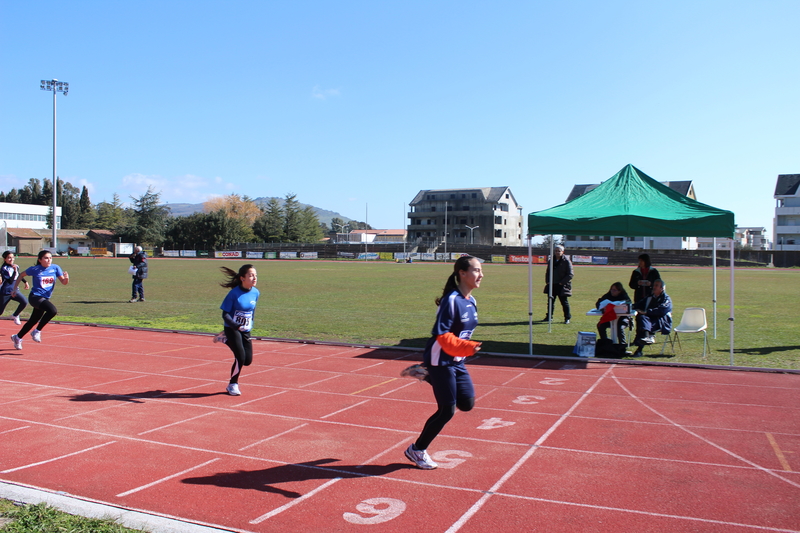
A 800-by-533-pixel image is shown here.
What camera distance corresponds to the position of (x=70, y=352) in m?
10.9

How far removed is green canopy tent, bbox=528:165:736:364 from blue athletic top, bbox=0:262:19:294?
35.9 feet

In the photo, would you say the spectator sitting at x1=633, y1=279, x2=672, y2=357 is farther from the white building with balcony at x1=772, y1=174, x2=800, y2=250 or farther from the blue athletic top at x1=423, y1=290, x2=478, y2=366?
the white building with balcony at x1=772, y1=174, x2=800, y2=250

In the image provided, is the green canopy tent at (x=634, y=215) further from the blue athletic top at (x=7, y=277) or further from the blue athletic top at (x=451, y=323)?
the blue athletic top at (x=7, y=277)

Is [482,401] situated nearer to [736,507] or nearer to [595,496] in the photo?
[595,496]

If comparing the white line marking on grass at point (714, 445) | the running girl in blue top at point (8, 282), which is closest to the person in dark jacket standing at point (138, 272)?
the running girl in blue top at point (8, 282)

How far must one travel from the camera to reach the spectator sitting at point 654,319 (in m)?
11.1

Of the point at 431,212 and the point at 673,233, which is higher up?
the point at 431,212

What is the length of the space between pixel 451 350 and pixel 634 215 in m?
7.29

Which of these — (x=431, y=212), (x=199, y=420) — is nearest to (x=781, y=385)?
(x=199, y=420)

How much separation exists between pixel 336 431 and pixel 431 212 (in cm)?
10339

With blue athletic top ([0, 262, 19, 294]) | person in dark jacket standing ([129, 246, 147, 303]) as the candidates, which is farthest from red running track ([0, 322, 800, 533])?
person in dark jacket standing ([129, 246, 147, 303])

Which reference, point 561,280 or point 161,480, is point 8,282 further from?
point 561,280

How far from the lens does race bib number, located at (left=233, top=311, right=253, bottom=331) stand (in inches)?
305

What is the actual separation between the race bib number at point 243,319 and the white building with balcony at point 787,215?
83.8m
